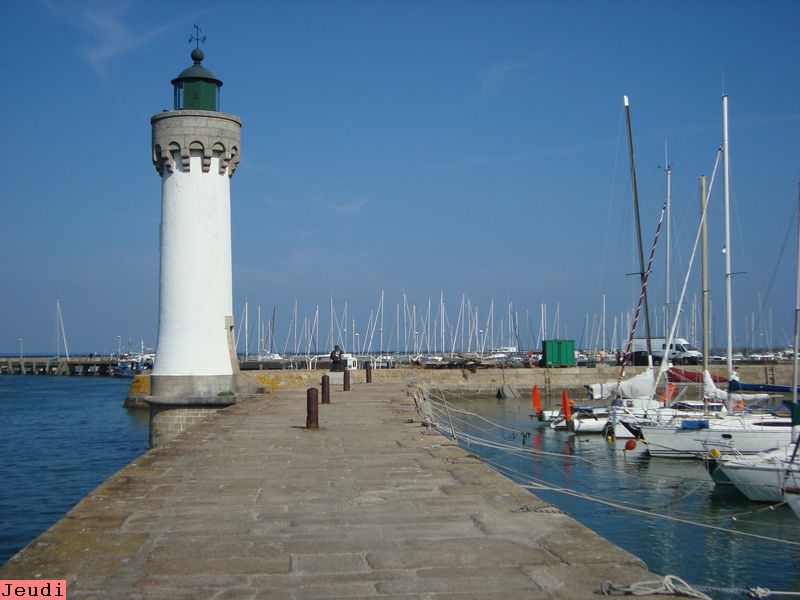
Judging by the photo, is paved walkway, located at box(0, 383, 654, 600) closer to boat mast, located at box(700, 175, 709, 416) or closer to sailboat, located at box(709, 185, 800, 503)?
sailboat, located at box(709, 185, 800, 503)

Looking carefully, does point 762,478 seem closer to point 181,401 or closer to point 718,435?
point 718,435

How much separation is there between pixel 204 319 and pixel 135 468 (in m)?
12.9

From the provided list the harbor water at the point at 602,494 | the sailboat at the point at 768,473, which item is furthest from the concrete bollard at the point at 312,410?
the sailboat at the point at 768,473

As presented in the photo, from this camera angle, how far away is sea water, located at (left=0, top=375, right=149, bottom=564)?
1694cm

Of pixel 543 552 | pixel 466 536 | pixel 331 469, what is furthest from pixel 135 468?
pixel 543 552

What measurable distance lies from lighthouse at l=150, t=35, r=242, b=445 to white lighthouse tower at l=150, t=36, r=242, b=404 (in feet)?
0.09

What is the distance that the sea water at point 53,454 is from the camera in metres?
16.9

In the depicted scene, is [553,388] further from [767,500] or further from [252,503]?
[252,503]

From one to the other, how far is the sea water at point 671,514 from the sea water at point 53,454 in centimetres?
1043

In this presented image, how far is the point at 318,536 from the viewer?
282 inches

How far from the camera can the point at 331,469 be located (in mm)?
10805

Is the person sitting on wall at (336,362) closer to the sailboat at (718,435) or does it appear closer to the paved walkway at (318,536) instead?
the sailboat at (718,435)

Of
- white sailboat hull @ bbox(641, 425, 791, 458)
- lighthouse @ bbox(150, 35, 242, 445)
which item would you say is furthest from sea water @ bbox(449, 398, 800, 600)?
lighthouse @ bbox(150, 35, 242, 445)

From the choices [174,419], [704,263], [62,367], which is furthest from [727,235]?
[62,367]
